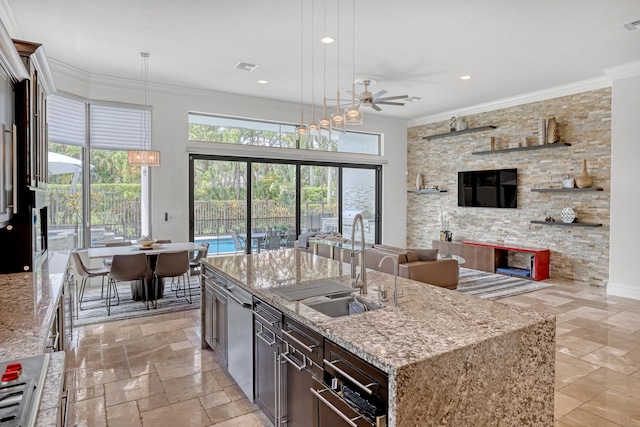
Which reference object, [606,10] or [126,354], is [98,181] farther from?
[606,10]

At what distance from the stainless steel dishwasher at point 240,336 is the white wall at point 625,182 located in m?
6.02

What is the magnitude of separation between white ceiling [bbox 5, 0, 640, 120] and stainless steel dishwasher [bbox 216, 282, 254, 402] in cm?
295

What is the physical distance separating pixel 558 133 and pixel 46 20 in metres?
7.83

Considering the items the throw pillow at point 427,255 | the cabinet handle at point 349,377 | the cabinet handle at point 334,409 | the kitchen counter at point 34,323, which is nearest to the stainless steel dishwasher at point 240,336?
the cabinet handle at point 334,409

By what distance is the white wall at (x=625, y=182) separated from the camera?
5.71 m

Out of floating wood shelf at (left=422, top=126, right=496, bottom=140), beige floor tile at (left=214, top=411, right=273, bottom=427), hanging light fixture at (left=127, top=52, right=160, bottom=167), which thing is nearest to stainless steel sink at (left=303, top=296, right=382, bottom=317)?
beige floor tile at (left=214, top=411, right=273, bottom=427)

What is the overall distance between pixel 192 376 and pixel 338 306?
1664 mm

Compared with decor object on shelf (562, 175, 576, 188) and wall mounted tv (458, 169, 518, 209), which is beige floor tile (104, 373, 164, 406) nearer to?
decor object on shelf (562, 175, 576, 188)

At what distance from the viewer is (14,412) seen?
40.3 inches

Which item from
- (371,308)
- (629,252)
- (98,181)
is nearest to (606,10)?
(629,252)

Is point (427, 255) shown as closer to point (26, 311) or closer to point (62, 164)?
point (26, 311)

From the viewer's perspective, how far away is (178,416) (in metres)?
2.62

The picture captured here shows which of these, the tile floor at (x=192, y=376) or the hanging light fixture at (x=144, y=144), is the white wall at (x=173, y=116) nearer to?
the hanging light fixture at (x=144, y=144)

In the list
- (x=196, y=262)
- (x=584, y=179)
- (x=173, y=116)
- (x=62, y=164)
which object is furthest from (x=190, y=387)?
(x=584, y=179)
